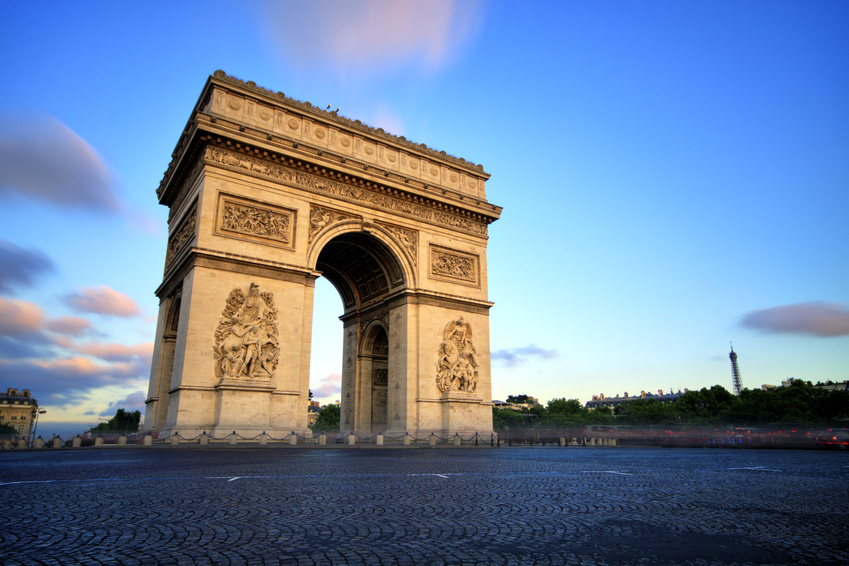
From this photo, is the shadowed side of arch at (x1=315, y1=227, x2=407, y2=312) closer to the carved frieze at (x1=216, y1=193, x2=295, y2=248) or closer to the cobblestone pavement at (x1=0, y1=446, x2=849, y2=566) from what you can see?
the carved frieze at (x1=216, y1=193, x2=295, y2=248)

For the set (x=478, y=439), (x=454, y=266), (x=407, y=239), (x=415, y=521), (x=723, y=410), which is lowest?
(x=415, y=521)

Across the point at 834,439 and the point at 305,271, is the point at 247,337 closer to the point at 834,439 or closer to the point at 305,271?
the point at 305,271

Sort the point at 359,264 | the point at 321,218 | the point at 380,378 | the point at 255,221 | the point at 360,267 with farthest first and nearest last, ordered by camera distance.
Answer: the point at 380,378, the point at 360,267, the point at 359,264, the point at 321,218, the point at 255,221

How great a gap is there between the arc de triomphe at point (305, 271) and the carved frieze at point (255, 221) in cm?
5

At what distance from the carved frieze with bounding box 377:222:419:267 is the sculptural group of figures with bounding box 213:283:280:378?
668cm

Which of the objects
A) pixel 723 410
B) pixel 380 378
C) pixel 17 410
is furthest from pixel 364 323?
pixel 17 410

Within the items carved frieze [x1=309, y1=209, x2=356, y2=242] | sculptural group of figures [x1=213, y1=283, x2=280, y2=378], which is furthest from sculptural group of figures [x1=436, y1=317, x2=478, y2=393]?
sculptural group of figures [x1=213, y1=283, x2=280, y2=378]

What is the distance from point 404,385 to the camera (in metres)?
23.5

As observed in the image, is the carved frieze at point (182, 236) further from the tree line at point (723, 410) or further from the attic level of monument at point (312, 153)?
the tree line at point (723, 410)

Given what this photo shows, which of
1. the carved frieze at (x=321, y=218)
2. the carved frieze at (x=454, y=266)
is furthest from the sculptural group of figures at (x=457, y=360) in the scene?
the carved frieze at (x=321, y=218)

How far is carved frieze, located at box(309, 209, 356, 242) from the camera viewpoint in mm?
22388

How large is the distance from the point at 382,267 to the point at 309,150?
6445 mm

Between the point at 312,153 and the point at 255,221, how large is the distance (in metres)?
3.84

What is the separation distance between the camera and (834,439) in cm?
2025
